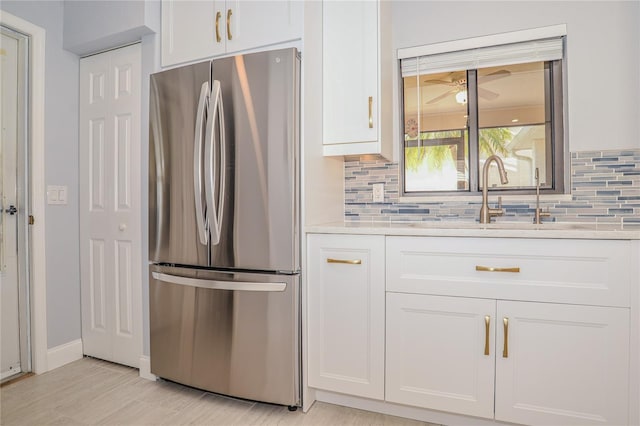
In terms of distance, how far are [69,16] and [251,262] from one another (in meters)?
2.11

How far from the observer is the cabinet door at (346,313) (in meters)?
1.66

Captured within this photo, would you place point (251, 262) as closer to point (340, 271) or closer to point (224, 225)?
point (224, 225)

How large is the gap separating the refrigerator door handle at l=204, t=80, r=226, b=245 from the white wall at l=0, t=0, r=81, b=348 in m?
1.28

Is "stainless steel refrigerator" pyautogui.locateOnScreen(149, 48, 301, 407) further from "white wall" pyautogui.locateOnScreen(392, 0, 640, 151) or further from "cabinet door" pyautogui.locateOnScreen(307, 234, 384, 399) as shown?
"white wall" pyautogui.locateOnScreen(392, 0, 640, 151)

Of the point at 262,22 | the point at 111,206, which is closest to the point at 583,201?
the point at 262,22

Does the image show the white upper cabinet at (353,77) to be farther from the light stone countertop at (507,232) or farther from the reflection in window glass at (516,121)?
the reflection in window glass at (516,121)

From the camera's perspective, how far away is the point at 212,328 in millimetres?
1824

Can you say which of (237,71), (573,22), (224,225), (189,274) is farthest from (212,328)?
(573,22)

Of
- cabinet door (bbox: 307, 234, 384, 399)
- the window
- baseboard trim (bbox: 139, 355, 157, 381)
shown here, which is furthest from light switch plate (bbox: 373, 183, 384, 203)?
baseboard trim (bbox: 139, 355, 157, 381)

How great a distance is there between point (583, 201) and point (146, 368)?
2675 mm

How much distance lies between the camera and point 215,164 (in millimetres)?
1803

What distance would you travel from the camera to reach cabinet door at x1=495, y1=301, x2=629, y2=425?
136 centimetres

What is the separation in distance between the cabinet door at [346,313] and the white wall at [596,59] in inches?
53.1

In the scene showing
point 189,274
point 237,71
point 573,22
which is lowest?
point 189,274
